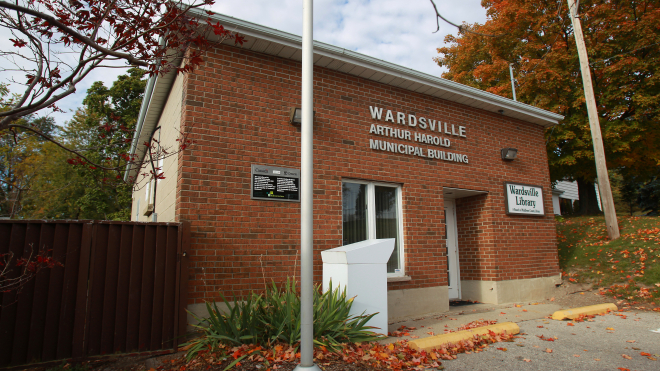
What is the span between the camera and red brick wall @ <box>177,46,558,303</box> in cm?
585

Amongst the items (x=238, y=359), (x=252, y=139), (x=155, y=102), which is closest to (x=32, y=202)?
(x=155, y=102)

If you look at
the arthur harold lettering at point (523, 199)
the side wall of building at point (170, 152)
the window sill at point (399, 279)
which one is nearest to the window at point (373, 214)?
the window sill at point (399, 279)

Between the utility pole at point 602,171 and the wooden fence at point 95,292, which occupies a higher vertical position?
the utility pole at point 602,171

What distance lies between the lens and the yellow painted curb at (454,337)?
194 inches

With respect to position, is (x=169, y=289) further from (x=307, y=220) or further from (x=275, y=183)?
(x=307, y=220)

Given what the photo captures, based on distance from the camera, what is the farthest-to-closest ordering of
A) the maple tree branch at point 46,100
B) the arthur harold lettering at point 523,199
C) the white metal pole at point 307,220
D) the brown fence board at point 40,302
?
the arthur harold lettering at point 523,199 → the brown fence board at point 40,302 → the white metal pole at point 307,220 → the maple tree branch at point 46,100

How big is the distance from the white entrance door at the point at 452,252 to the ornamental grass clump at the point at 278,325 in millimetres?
4731

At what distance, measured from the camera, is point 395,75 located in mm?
7812

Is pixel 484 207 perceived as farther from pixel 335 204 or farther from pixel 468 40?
pixel 468 40

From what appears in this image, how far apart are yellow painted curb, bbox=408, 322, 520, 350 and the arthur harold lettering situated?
4.00 m

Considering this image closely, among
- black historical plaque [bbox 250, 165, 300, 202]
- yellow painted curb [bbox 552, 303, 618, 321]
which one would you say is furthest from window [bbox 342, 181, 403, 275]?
yellow painted curb [bbox 552, 303, 618, 321]

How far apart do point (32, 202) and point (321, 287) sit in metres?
30.5

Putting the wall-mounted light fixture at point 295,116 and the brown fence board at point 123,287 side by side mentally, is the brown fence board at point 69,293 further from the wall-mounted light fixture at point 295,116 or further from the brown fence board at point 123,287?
the wall-mounted light fixture at point 295,116

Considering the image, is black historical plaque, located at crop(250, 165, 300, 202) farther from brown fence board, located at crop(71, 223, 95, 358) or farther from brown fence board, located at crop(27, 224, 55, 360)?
brown fence board, located at crop(27, 224, 55, 360)
